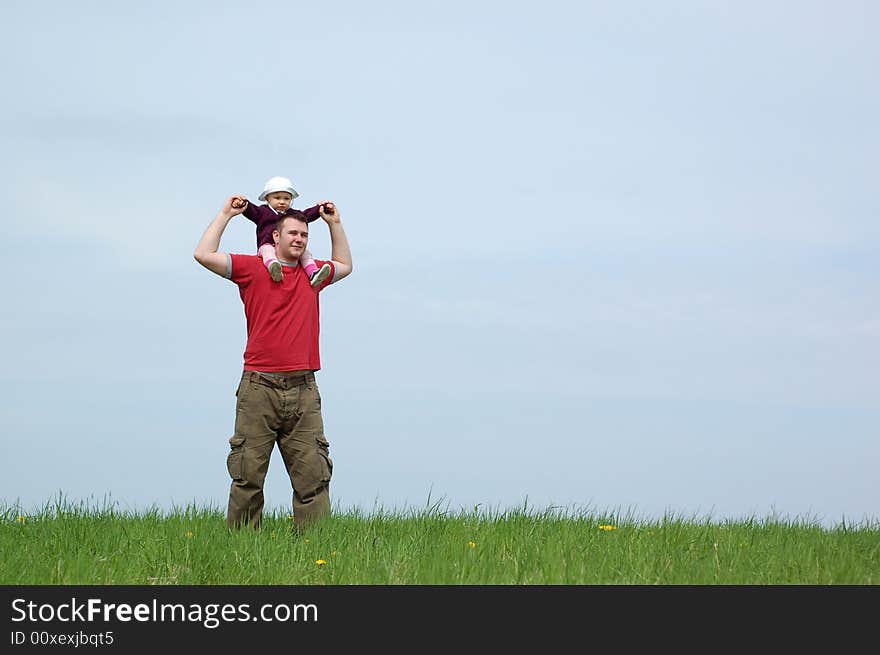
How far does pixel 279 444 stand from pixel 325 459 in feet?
1.34

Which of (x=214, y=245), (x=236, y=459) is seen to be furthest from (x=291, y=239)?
(x=236, y=459)

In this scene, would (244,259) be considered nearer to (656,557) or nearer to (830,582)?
(656,557)

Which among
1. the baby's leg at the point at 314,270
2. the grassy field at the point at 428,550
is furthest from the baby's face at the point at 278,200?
the grassy field at the point at 428,550

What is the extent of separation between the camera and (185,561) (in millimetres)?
6777

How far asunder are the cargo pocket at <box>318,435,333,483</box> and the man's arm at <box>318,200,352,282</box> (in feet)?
4.44

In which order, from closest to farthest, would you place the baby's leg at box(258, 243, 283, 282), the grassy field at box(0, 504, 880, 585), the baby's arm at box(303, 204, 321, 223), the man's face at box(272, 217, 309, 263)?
the grassy field at box(0, 504, 880, 585) → the baby's leg at box(258, 243, 283, 282) → the man's face at box(272, 217, 309, 263) → the baby's arm at box(303, 204, 321, 223)

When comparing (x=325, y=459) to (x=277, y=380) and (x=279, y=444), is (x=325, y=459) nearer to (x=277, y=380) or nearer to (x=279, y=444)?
(x=279, y=444)

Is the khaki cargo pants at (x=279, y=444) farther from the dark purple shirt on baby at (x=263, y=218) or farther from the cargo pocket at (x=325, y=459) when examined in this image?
the dark purple shirt on baby at (x=263, y=218)

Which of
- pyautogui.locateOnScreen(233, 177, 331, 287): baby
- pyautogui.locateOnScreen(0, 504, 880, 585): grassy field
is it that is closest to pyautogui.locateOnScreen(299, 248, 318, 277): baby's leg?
pyautogui.locateOnScreen(233, 177, 331, 287): baby

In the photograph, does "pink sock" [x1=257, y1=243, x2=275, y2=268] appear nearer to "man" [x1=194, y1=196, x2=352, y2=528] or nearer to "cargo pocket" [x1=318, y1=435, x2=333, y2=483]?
"man" [x1=194, y1=196, x2=352, y2=528]

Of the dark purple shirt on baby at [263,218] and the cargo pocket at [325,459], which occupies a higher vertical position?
the dark purple shirt on baby at [263,218]

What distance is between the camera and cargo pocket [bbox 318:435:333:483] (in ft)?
26.6

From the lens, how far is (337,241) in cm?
839

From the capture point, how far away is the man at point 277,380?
798 centimetres
